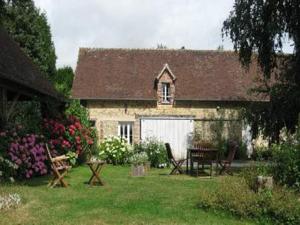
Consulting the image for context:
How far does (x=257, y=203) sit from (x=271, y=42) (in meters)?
10.7

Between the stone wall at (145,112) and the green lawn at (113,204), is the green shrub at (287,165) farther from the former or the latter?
the stone wall at (145,112)

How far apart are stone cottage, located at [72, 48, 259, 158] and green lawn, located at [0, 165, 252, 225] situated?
1384 cm

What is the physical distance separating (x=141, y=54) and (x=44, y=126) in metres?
15.0

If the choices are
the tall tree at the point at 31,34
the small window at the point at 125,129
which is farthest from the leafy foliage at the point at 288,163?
the tall tree at the point at 31,34

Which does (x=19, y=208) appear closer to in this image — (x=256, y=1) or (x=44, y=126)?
(x=44, y=126)

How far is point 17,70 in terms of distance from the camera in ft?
53.8

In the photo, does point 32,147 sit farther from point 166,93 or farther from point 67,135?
point 166,93

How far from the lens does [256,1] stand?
1895 cm

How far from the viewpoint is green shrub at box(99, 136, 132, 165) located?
77.1 ft

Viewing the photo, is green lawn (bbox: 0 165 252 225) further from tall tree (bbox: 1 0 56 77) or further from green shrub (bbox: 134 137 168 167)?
tall tree (bbox: 1 0 56 77)

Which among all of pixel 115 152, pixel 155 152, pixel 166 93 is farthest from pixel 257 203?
pixel 166 93

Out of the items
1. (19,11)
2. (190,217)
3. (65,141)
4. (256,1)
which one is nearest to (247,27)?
(256,1)

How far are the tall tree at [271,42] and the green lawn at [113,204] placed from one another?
5.73 meters

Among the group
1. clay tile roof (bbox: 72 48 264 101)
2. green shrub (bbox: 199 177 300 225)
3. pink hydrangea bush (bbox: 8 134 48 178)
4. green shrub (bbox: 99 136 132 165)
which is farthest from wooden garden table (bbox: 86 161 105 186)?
clay tile roof (bbox: 72 48 264 101)
